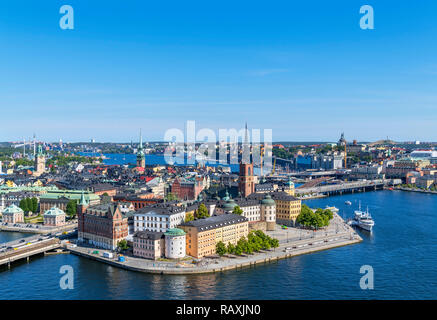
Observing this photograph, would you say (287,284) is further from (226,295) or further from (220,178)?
(220,178)

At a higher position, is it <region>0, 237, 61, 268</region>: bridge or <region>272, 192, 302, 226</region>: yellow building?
<region>272, 192, 302, 226</region>: yellow building

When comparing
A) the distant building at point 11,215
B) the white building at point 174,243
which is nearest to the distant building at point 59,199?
the distant building at point 11,215

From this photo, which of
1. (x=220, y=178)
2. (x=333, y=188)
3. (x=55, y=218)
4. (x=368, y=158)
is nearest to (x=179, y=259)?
(x=55, y=218)

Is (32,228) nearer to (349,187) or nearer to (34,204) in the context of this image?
(34,204)

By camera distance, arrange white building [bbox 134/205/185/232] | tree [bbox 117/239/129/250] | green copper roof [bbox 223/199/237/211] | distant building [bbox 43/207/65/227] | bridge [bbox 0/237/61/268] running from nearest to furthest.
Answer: bridge [bbox 0/237/61/268] → tree [bbox 117/239/129/250] → white building [bbox 134/205/185/232] → green copper roof [bbox 223/199/237/211] → distant building [bbox 43/207/65/227]

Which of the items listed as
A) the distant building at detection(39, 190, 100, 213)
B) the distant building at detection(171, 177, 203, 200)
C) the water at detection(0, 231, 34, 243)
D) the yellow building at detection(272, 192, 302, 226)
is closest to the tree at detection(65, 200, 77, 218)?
the distant building at detection(39, 190, 100, 213)

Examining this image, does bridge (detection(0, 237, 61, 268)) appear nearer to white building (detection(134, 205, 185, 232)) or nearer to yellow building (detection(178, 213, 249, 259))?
white building (detection(134, 205, 185, 232))
